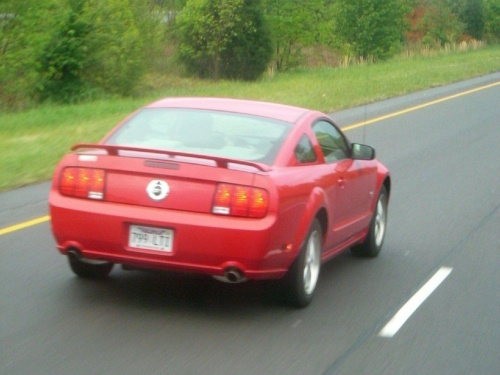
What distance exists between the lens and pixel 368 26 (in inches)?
2280

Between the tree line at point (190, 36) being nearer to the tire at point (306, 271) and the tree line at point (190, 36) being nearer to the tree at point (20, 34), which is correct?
the tree at point (20, 34)

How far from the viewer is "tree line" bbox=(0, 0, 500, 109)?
2895cm

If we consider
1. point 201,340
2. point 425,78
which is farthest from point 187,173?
point 425,78

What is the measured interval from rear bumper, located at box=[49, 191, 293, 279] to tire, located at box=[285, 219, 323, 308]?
0.17 meters

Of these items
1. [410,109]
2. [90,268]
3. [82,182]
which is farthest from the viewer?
[410,109]

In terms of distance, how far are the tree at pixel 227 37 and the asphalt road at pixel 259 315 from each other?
107 ft

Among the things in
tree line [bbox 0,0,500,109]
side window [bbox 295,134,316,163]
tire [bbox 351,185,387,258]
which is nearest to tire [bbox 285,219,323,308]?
side window [bbox 295,134,316,163]

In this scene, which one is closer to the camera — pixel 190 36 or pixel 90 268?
pixel 90 268

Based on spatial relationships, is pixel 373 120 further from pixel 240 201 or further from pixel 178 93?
pixel 240 201

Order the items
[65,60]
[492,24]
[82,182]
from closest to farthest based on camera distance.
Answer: [82,182] < [65,60] < [492,24]

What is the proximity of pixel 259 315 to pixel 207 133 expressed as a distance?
4.64 feet

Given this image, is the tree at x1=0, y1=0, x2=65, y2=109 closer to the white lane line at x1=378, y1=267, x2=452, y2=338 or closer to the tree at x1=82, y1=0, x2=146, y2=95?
the tree at x1=82, y1=0, x2=146, y2=95

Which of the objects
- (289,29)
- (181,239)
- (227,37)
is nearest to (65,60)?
(227,37)

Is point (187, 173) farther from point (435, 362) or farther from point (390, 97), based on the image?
point (390, 97)
